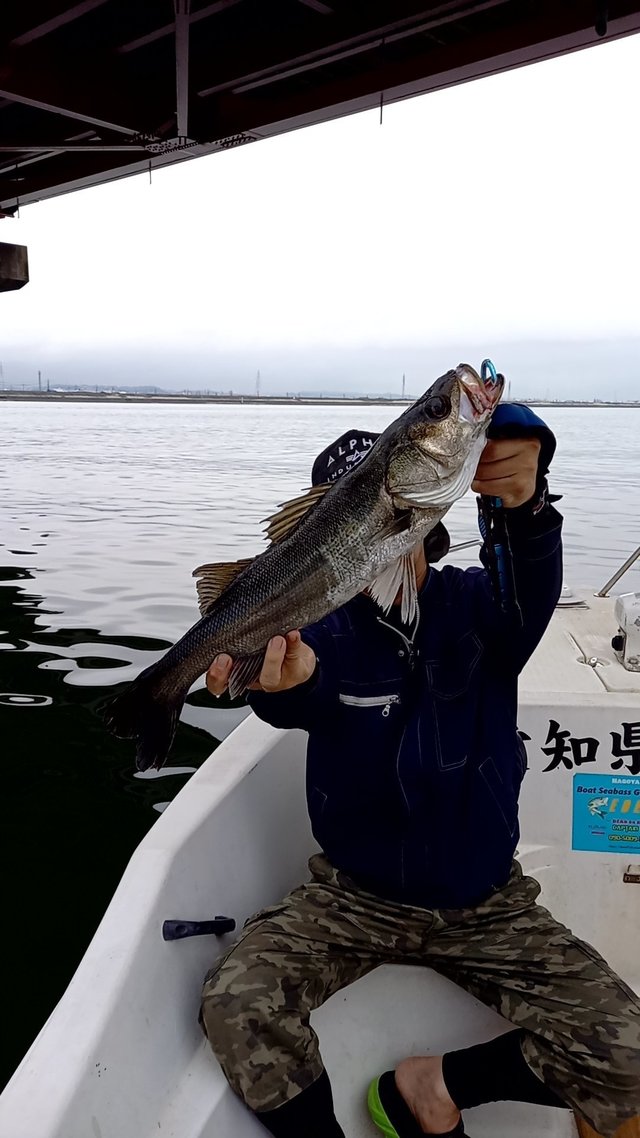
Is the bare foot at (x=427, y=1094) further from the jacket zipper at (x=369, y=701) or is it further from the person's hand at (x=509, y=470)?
the person's hand at (x=509, y=470)

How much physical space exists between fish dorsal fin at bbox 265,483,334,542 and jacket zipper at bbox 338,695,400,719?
2.49 ft

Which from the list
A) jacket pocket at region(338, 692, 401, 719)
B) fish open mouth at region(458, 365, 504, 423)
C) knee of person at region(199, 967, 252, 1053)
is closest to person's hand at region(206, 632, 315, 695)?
jacket pocket at region(338, 692, 401, 719)

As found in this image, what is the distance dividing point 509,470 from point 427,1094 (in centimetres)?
219

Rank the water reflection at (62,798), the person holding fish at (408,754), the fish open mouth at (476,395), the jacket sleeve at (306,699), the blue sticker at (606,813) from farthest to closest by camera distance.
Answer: the water reflection at (62,798), the blue sticker at (606,813), the jacket sleeve at (306,699), the person holding fish at (408,754), the fish open mouth at (476,395)

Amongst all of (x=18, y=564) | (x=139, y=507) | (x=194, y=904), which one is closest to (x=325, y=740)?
(x=194, y=904)

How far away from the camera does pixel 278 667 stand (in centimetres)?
260

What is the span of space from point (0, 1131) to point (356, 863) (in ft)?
4.68

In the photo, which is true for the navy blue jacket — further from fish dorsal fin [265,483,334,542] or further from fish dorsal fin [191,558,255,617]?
fish dorsal fin [265,483,334,542]

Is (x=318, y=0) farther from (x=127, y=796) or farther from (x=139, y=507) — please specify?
(x=139, y=507)

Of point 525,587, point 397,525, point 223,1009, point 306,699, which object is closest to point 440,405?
point 397,525

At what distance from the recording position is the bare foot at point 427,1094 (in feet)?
9.34

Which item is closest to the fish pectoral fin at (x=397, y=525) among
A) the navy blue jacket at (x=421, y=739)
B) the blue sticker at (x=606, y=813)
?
the navy blue jacket at (x=421, y=739)

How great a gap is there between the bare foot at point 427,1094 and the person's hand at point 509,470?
203cm

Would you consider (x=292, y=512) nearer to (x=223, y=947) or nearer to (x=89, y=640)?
(x=223, y=947)
